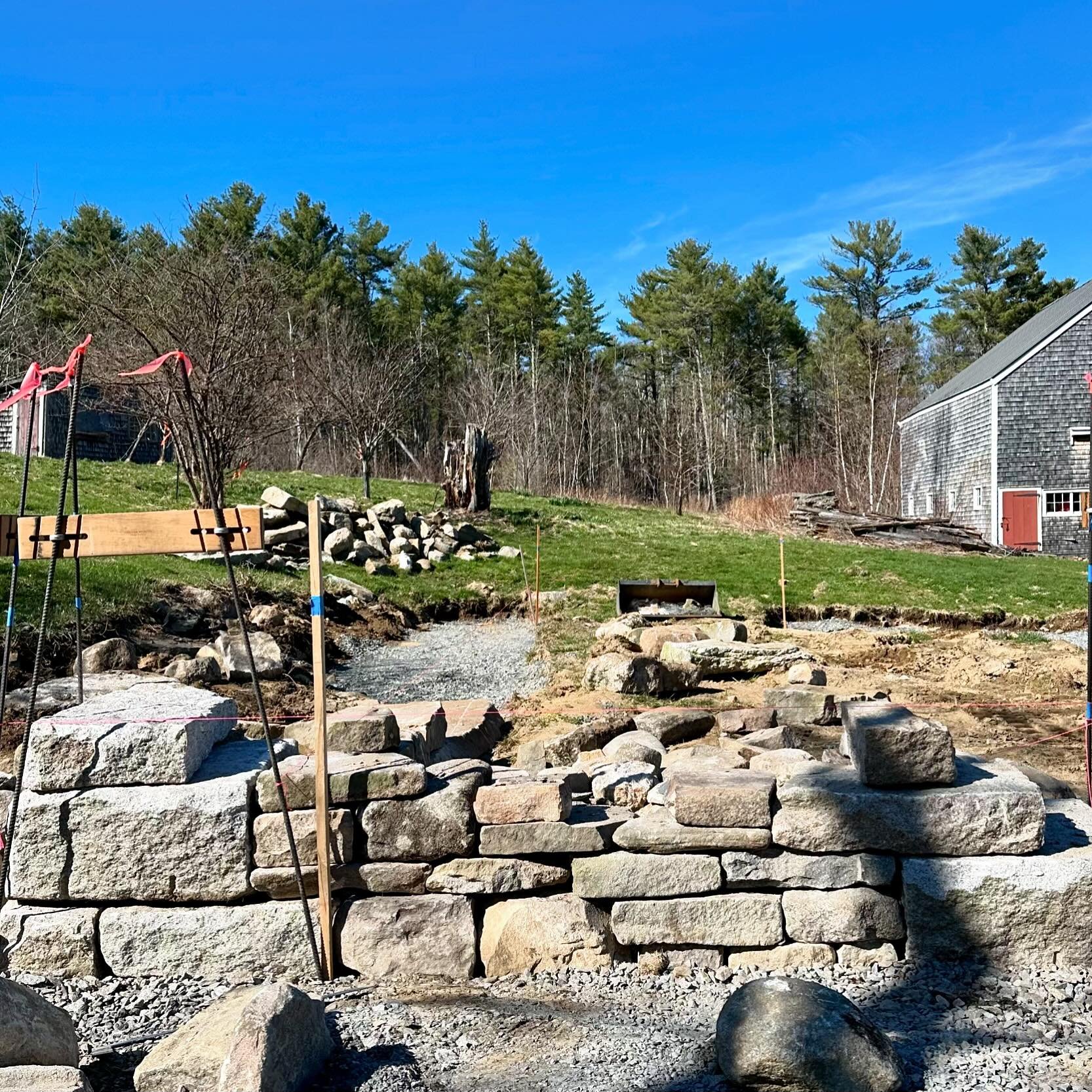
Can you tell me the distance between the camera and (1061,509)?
90.4 feet

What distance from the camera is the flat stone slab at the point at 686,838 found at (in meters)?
4.44

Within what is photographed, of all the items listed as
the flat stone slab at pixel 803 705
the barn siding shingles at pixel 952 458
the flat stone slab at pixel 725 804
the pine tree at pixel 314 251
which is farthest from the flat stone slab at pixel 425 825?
the pine tree at pixel 314 251

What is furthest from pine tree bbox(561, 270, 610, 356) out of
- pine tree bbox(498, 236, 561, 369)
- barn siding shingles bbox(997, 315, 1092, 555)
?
barn siding shingles bbox(997, 315, 1092, 555)

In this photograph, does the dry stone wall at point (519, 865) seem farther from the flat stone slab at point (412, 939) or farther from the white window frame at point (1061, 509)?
the white window frame at point (1061, 509)

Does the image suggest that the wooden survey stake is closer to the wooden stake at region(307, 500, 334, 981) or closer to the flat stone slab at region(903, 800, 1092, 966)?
the wooden stake at region(307, 500, 334, 981)

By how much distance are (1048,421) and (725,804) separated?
27147mm

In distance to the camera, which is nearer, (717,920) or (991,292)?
(717,920)

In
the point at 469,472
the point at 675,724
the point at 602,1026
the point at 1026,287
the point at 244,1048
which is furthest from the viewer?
the point at 1026,287

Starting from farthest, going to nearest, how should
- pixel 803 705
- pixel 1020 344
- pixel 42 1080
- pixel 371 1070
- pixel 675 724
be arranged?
pixel 1020 344, pixel 803 705, pixel 675 724, pixel 371 1070, pixel 42 1080

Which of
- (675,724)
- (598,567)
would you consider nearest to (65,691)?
(675,724)

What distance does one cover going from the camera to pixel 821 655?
12.9 metres

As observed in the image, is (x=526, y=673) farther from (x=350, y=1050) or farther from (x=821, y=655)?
(x=350, y=1050)

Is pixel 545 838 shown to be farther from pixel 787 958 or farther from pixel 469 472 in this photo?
pixel 469 472

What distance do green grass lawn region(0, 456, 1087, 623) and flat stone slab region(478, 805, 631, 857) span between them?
753 centimetres
